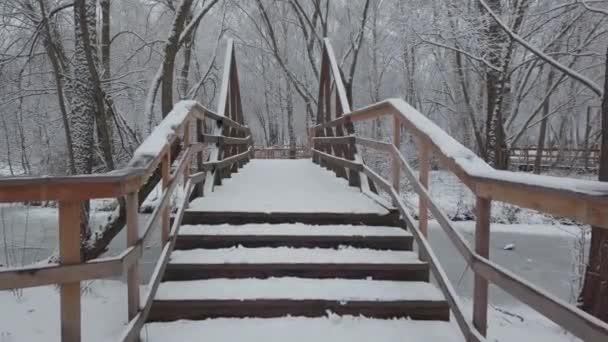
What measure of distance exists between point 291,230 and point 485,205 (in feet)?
5.07

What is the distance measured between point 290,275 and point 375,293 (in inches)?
22.6

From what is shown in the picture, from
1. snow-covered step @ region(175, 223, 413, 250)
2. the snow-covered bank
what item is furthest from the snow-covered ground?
snow-covered step @ region(175, 223, 413, 250)

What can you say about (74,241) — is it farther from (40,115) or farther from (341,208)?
(40,115)

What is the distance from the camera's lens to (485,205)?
200 centimetres

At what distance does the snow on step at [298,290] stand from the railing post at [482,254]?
47 centimetres

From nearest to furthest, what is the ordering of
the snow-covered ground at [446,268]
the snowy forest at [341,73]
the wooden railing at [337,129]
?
the snow-covered ground at [446,268] → the wooden railing at [337,129] → the snowy forest at [341,73]

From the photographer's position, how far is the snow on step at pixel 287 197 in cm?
348

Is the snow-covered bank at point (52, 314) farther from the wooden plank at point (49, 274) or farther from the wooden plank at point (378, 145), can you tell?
the wooden plank at point (378, 145)

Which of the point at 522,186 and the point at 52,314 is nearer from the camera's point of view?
the point at 522,186

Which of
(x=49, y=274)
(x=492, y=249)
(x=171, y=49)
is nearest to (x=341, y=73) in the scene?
(x=171, y=49)

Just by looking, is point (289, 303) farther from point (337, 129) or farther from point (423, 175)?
point (337, 129)

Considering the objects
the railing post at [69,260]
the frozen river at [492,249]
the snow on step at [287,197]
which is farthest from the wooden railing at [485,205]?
the frozen river at [492,249]

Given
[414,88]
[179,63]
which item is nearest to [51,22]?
[179,63]

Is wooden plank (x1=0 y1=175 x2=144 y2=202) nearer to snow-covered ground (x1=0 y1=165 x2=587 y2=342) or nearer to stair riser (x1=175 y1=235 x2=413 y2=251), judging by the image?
snow-covered ground (x1=0 y1=165 x2=587 y2=342)
